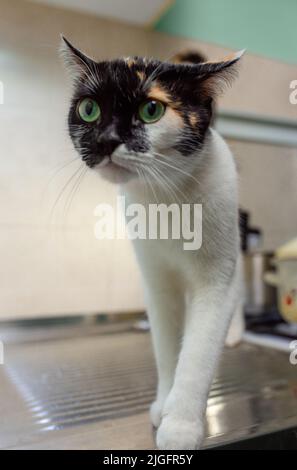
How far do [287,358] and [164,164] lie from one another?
69 centimetres

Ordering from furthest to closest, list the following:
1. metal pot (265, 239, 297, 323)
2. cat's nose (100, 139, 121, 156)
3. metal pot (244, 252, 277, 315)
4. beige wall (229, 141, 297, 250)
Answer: metal pot (244, 252, 277, 315), beige wall (229, 141, 297, 250), metal pot (265, 239, 297, 323), cat's nose (100, 139, 121, 156)

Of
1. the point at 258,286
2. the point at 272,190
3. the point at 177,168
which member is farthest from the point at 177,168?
the point at 258,286

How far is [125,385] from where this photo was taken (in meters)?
0.70

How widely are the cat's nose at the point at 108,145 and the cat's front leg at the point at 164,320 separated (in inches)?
8.8

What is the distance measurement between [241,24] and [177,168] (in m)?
0.29

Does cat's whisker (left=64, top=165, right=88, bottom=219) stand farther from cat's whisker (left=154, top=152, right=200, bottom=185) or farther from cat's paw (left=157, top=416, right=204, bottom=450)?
cat's paw (left=157, top=416, right=204, bottom=450)

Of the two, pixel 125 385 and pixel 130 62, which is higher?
pixel 130 62

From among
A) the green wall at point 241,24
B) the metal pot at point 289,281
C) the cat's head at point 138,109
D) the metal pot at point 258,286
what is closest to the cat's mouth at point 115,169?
the cat's head at point 138,109

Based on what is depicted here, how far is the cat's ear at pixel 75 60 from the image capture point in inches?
16.4

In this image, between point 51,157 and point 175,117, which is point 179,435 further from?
point 51,157

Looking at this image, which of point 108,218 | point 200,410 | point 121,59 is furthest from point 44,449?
point 121,59

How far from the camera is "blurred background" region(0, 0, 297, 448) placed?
51 centimetres

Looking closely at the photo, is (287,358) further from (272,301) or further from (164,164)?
(164,164)

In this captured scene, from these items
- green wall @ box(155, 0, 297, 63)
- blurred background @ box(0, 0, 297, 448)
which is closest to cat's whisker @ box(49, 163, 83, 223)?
blurred background @ box(0, 0, 297, 448)
